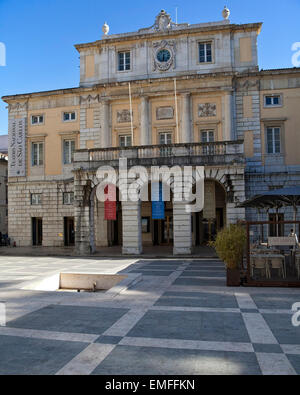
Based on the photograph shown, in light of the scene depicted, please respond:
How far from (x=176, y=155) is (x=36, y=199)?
13.6 m

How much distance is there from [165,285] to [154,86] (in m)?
18.4

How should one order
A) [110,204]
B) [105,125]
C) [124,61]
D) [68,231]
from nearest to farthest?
[110,204] < [105,125] < [124,61] < [68,231]

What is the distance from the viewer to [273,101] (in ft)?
84.9

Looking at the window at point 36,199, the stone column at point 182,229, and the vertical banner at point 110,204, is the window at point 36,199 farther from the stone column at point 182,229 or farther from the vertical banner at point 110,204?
the stone column at point 182,229

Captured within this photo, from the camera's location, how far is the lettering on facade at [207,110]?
26.5 m

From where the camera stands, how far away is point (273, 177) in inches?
984

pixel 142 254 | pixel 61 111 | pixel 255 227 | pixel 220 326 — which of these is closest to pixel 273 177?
pixel 255 227

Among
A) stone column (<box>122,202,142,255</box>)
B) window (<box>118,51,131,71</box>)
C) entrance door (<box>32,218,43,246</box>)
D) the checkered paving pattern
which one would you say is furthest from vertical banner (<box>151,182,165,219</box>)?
entrance door (<box>32,218,43,246</box>)

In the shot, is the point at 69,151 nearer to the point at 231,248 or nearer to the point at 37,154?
the point at 37,154

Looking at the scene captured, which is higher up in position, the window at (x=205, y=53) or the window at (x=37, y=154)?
the window at (x=205, y=53)

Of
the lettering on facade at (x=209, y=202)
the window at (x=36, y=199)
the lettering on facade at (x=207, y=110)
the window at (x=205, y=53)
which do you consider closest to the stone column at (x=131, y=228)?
the lettering on facade at (x=209, y=202)

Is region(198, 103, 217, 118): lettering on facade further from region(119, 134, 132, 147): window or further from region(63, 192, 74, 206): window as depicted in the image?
region(63, 192, 74, 206): window

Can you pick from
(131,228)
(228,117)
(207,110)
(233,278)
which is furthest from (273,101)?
(233,278)

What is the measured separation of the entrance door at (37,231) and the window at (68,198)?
3274mm
